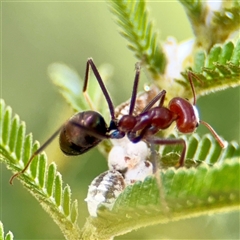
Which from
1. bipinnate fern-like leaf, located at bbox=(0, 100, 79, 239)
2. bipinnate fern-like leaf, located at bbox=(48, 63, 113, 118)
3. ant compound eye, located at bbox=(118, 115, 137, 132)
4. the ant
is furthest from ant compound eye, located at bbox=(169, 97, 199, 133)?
bipinnate fern-like leaf, located at bbox=(0, 100, 79, 239)

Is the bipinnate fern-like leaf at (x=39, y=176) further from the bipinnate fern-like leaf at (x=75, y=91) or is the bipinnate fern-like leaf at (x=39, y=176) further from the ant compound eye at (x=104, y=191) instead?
the bipinnate fern-like leaf at (x=75, y=91)

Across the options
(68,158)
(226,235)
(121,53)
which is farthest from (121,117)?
(121,53)

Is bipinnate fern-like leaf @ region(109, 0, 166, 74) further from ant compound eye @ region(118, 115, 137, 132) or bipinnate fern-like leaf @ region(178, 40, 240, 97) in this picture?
ant compound eye @ region(118, 115, 137, 132)

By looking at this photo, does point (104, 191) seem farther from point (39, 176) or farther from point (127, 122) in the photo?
point (127, 122)

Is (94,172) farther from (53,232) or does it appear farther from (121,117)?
(121,117)

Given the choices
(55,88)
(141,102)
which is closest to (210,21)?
(141,102)

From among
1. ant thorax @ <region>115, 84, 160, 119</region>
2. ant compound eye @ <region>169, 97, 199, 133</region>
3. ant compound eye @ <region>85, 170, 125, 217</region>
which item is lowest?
ant compound eye @ <region>85, 170, 125, 217</region>
